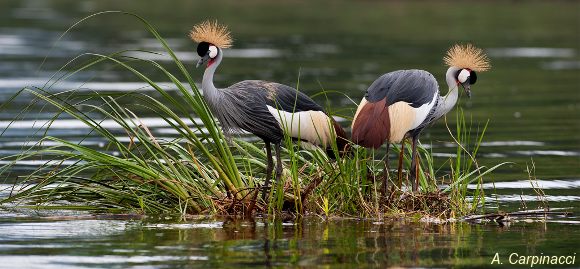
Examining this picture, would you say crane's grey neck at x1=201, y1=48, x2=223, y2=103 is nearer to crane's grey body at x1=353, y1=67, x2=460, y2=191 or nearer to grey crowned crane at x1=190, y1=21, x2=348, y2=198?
grey crowned crane at x1=190, y1=21, x2=348, y2=198

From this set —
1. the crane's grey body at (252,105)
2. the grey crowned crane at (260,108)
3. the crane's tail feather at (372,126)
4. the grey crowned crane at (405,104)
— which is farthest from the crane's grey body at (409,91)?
the crane's grey body at (252,105)

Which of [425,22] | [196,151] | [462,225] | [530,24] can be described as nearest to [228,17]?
[425,22]

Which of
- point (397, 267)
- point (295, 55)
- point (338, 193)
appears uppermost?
point (295, 55)

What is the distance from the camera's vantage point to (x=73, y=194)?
1125 cm

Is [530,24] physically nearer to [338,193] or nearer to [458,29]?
[458,29]

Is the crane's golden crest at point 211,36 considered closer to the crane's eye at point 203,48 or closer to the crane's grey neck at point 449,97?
the crane's eye at point 203,48

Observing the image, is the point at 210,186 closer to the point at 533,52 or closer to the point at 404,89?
the point at 404,89

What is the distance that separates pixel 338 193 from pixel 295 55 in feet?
58.4

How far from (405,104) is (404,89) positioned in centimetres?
15

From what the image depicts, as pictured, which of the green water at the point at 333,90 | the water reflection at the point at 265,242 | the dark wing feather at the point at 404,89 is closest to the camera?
the water reflection at the point at 265,242

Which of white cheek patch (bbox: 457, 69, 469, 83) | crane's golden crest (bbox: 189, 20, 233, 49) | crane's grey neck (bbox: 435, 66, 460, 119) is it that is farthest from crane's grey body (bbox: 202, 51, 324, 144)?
white cheek patch (bbox: 457, 69, 469, 83)

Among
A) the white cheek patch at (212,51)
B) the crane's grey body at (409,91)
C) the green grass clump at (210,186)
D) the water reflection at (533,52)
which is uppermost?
the water reflection at (533,52)

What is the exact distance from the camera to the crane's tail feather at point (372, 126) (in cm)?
1052

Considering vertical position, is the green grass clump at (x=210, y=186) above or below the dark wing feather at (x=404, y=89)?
below
